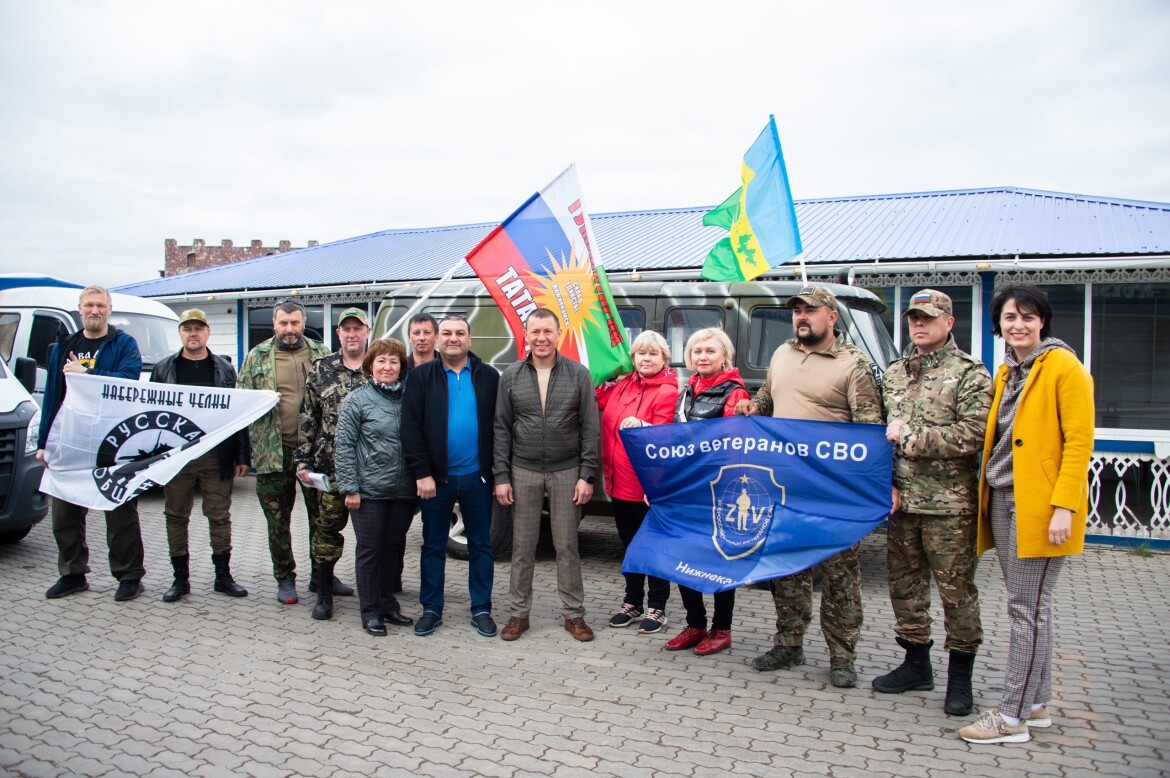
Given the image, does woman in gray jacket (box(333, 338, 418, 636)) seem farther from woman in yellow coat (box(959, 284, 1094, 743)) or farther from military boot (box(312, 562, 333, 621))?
woman in yellow coat (box(959, 284, 1094, 743))

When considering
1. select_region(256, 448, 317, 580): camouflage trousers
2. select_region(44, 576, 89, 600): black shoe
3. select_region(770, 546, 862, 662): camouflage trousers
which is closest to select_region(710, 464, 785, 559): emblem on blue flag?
select_region(770, 546, 862, 662): camouflage trousers

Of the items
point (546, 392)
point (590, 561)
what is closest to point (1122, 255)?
point (590, 561)

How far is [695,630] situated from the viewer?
5070mm

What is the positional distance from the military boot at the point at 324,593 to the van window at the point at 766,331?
355cm

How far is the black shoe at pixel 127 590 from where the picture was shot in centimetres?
582

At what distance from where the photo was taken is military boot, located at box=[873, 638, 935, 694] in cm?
434

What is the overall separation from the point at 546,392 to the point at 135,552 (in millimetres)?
3257

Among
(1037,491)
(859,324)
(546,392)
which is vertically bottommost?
(1037,491)

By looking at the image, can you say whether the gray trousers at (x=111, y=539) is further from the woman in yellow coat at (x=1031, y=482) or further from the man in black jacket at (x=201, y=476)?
the woman in yellow coat at (x=1031, y=482)

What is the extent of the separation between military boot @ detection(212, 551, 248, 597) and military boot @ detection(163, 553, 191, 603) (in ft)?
0.65

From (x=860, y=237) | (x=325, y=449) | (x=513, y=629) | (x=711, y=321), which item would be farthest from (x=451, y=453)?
(x=860, y=237)

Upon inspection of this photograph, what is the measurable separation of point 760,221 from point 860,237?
6335 millimetres

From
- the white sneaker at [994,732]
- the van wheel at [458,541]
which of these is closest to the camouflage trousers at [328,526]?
the van wheel at [458,541]

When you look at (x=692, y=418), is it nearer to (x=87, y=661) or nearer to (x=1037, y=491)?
(x=1037, y=491)
